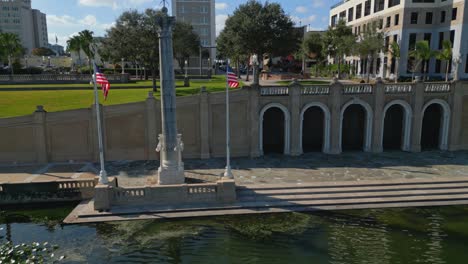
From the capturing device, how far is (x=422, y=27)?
211 feet

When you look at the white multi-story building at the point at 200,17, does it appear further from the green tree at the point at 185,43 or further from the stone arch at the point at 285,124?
the stone arch at the point at 285,124

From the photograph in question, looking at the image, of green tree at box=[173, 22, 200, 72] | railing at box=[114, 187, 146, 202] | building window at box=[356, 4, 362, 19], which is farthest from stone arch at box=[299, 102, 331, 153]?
building window at box=[356, 4, 362, 19]

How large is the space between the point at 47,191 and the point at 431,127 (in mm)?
30629

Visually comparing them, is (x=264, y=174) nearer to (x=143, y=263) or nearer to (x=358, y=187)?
(x=358, y=187)

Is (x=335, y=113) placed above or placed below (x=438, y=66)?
below

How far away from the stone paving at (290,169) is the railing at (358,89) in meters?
4.97

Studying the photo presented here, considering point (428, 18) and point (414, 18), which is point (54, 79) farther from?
point (428, 18)

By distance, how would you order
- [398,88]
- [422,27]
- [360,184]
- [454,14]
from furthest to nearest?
[422,27], [454,14], [398,88], [360,184]

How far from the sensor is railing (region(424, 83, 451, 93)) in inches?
1183

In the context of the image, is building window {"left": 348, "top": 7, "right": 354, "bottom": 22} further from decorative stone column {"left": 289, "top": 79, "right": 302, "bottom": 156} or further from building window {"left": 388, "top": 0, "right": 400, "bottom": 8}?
decorative stone column {"left": 289, "top": 79, "right": 302, "bottom": 156}

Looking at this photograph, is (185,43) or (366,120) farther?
(185,43)

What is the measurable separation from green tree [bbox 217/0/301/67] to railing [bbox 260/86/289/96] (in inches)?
985

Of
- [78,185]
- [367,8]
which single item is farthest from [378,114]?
[367,8]

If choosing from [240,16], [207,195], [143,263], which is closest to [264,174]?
[207,195]
